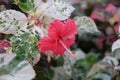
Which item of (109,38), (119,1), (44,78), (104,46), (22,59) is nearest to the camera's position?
(22,59)

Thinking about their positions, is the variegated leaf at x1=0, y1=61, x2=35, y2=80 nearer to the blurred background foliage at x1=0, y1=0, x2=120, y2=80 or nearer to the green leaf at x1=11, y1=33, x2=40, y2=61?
the green leaf at x1=11, y1=33, x2=40, y2=61

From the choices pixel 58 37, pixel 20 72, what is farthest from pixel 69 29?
pixel 20 72

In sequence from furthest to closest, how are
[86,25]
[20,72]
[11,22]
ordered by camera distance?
[86,25] < [11,22] < [20,72]

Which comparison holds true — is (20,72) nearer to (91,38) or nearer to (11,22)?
(11,22)

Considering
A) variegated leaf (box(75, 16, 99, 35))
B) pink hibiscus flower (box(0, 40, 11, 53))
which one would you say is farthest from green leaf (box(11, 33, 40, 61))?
variegated leaf (box(75, 16, 99, 35))

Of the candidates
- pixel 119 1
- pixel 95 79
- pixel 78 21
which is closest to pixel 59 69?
pixel 95 79

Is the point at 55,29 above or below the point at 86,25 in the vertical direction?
below

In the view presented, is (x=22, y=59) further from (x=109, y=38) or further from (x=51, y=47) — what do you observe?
(x=109, y=38)

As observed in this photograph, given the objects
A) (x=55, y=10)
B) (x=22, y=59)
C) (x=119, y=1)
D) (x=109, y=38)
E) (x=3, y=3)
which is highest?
(x=119, y=1)
